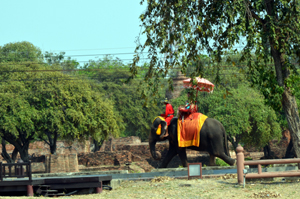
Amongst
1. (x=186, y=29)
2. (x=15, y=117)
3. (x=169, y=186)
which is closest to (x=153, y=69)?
(x=186, y=29)

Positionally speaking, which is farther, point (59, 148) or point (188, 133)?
point (59, 148)

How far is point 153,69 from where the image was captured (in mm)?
11602

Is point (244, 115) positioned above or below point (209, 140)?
above

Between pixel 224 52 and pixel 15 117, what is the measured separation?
18.1 metres

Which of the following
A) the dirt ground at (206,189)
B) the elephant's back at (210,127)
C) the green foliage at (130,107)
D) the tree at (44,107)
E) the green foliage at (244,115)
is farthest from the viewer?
the green foliage at (130,107)

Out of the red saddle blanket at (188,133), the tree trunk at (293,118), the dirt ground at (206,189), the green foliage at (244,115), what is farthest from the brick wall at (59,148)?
the tree trunk at (293,118)

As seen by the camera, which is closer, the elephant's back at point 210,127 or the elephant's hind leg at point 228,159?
the elephant's hind leg at point 228,159

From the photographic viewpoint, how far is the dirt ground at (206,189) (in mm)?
10625

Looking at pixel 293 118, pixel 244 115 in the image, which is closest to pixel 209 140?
pixel 293 118

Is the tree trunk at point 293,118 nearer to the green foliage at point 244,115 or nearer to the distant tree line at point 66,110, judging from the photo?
the distant tree line at point 66,110

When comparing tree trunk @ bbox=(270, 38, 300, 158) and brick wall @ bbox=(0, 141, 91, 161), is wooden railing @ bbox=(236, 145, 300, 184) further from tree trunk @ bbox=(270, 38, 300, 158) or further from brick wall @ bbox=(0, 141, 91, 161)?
brick wall @ bbox=(0, 141, 91, 161)

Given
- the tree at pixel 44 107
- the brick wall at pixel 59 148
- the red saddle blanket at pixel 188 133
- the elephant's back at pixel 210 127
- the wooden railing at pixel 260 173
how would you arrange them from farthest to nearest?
the brick wall at pixel 59 148 → the tree at pixel 44 107 → the elephant's back at pixel 210 127 → the red saddle blanket at pixel 188 133 → the wooden railing at pixel 260 173

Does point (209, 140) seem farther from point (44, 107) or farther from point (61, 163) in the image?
point (44, 107)

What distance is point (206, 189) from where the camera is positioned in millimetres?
11609
